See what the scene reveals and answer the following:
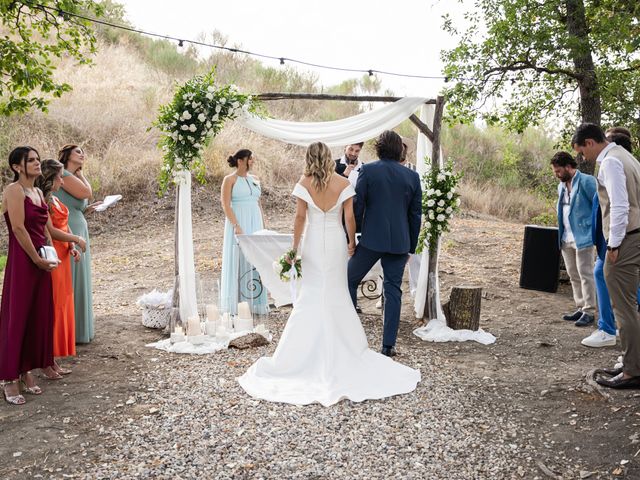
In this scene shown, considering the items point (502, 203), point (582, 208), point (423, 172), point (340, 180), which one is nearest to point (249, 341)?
point (340, 180)

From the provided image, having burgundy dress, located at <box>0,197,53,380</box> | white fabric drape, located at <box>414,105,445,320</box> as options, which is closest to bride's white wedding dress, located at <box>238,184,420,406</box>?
burgundy dress, located at <box>0,197,53,380</box>

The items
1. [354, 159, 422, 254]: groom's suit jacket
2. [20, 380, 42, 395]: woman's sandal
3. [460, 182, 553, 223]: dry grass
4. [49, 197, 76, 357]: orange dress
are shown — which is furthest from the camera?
[460, 182, 553, 223]: dry grass

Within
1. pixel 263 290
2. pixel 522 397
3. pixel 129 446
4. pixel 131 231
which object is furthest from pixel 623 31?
pixel 131 231

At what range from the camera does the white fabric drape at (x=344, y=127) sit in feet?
24.3

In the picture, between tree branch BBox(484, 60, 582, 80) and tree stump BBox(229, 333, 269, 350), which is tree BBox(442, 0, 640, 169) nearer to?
tree branch BBox(484, 60, 582, 80)

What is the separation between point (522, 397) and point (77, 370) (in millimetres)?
3995

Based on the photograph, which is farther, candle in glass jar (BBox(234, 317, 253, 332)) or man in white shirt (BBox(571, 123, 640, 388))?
candle in glass jar (BBox(234, 317, 253, 332))

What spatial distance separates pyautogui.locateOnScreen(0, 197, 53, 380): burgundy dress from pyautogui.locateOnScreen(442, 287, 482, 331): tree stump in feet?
14.2

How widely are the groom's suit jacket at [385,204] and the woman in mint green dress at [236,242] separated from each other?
211 centimetres

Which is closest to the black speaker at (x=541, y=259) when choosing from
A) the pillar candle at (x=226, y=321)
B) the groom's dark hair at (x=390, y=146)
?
the groom's dark hair at (x=390, y=146)

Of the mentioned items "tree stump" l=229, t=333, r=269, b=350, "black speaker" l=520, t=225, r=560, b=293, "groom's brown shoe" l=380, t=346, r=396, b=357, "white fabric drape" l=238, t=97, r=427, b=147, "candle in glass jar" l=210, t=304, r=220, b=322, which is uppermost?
"white fabric drape" l=238, t=97, r=427, b=147

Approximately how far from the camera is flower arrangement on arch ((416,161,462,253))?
7.35 m

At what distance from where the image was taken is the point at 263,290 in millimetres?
8000

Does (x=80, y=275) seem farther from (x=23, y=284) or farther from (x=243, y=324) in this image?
(x=243, y=324)
